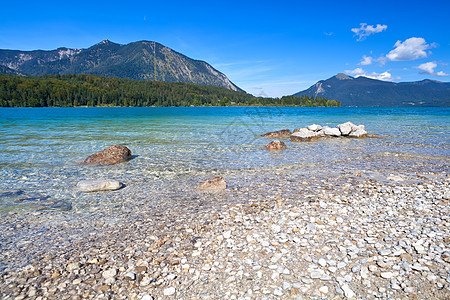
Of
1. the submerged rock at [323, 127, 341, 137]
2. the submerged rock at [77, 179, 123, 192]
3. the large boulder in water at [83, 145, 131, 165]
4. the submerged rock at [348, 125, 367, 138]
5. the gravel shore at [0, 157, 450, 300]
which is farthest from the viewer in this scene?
the submerged rock at [323, 127, 341, 137]

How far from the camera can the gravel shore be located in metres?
4.42

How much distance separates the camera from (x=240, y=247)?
5672mm

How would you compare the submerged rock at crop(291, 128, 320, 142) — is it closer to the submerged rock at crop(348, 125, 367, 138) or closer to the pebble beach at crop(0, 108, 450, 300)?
the submerged rock at crop(348, 125, 367, 138)

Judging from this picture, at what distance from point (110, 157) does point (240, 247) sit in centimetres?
1221

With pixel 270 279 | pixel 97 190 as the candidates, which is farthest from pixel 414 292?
pixel 97 190

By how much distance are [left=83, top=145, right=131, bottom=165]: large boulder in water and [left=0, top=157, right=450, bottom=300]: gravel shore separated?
6629mm

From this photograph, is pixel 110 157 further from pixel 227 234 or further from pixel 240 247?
pixel 240 247

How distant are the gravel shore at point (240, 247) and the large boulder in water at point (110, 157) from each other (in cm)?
663

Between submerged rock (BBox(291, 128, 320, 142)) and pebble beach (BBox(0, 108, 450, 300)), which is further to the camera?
submerged rock (BBox(291, 128, 320, 142))

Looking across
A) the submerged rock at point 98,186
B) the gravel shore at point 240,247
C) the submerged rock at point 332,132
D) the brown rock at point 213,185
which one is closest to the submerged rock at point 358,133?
the submerged rock at point 332,132

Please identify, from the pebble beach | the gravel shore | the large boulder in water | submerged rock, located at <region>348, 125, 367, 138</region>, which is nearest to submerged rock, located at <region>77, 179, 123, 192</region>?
the pebble beach

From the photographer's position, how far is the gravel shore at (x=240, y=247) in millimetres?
4418

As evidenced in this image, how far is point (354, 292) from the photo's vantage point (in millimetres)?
4207

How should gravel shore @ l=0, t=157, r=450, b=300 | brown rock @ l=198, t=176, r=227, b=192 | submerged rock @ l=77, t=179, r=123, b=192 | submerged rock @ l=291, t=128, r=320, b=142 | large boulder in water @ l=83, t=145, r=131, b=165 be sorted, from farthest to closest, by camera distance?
submerged rock @ l=291, t=128, r=320, b=142, large boulder in water @ l=83, t=145, r=131, b=165, brown rock @ l=198, t=176, r=227, b=192, submerged rock @ l=77, t=179, r=123, b=192, gravel shore @ l=0, t=157, r=450, b=300
